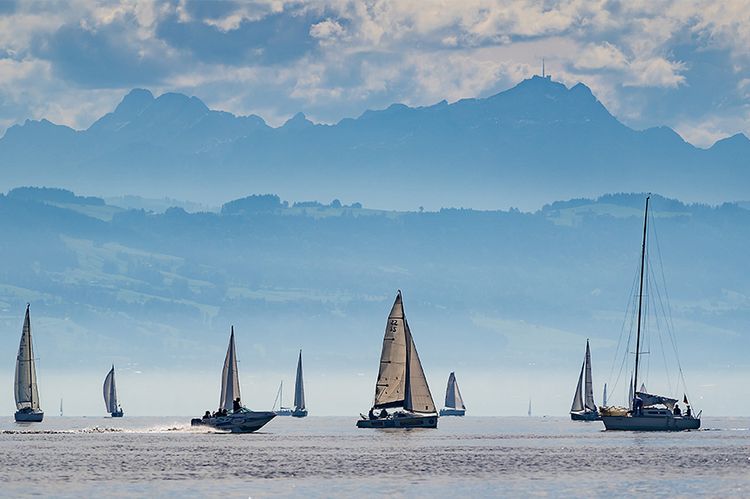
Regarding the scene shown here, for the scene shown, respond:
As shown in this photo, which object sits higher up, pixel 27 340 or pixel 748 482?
pixel 27 340

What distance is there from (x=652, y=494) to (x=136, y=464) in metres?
44.4

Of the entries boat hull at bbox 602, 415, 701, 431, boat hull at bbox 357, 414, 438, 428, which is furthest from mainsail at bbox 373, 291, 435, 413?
boat hull at bbox 602, 415, 701, 431

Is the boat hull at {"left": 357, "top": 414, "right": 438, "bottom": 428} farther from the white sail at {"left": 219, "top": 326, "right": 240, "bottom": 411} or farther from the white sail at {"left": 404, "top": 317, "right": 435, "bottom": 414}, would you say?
the white sail at {"left": 219, "top": 326, "right": 240, "bottom": 411}

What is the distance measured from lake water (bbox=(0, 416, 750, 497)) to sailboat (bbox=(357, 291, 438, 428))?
95.9 inches

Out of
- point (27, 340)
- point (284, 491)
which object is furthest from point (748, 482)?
point (27, 340)

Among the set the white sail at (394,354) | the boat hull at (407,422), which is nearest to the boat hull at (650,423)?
the boat hull at (407,422)

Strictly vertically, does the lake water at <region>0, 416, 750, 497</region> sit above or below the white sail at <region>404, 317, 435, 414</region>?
below

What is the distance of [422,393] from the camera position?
566ft

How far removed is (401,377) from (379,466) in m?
47.7

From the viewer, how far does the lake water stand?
100812 millimetres

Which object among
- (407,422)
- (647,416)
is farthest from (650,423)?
(407,422)

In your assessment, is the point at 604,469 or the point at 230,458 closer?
the point at 604,469

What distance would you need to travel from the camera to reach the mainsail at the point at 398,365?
168875 mm

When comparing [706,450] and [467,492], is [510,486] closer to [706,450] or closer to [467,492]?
[467,492]
